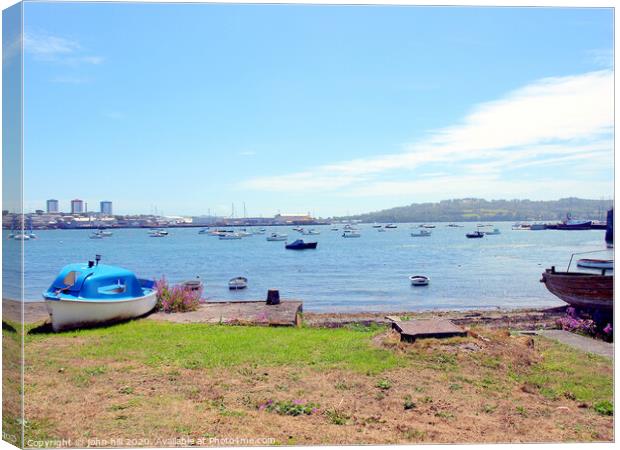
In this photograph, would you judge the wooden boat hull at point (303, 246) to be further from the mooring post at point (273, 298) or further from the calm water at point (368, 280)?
the mooring post at point (273, 298)

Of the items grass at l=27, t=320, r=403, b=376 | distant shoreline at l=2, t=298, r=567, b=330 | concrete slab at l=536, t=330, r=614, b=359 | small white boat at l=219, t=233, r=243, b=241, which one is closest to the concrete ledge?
concrete slab at l=536, t=330, r=614, b=359

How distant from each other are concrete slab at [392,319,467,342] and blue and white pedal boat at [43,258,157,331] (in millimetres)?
6268

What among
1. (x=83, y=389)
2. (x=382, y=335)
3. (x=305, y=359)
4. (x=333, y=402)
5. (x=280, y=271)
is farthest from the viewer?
(x=280, y=271)

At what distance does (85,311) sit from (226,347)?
3.83m

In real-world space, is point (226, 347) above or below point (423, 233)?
above

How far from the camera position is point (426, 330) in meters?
9.95

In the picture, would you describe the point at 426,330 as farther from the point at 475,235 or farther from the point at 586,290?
the point at 475,235

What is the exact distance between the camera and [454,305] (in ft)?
89.6

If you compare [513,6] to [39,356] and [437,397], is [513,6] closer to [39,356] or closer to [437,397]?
[437,397]

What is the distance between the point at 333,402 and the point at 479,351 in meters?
3.34

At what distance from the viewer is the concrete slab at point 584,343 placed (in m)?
9.52

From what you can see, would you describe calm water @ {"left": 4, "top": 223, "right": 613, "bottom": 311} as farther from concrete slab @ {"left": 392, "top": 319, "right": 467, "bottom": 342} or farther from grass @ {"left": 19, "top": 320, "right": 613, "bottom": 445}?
concrete slab @ {"left": 392, "top": 319, "right": 467, "bottom": 342}

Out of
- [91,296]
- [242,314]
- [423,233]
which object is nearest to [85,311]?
[91,296]

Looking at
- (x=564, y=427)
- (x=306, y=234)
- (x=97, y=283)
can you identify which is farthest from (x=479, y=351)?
(x=306, y=234)
